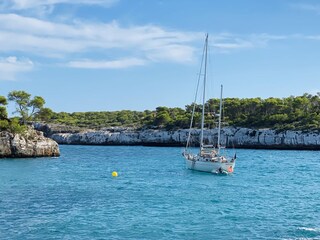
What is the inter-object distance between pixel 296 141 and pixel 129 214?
338 ft

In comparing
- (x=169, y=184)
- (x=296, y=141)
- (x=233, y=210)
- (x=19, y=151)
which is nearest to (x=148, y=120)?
(x=296, y=141)

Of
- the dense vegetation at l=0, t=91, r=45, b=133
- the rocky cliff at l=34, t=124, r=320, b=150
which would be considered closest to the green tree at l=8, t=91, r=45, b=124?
the dense vegetation at l=0, t=91, r=45, b=133

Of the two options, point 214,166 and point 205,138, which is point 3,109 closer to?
point 214,166

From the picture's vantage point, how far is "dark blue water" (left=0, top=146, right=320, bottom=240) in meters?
24.0

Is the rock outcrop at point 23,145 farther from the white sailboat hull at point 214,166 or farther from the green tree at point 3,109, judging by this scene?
the white sailboat hull at point 214,166

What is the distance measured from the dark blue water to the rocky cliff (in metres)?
67.5

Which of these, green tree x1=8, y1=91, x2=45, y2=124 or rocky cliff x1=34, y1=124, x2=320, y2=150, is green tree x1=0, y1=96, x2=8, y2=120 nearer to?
green tree x1=8, y1=91, x2=45, y2=124

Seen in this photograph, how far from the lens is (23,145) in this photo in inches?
2894

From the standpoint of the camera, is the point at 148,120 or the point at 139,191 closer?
the point at 139,191

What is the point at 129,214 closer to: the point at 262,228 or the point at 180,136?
the point at 262,228

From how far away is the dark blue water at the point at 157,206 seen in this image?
2397 cm

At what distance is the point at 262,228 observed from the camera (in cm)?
2483

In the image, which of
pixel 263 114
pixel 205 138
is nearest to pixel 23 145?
pixel 205 138

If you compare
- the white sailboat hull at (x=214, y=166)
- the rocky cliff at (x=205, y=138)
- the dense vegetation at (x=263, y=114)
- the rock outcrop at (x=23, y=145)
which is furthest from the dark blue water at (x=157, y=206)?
the dense vegetation at (x=263, y=114)
